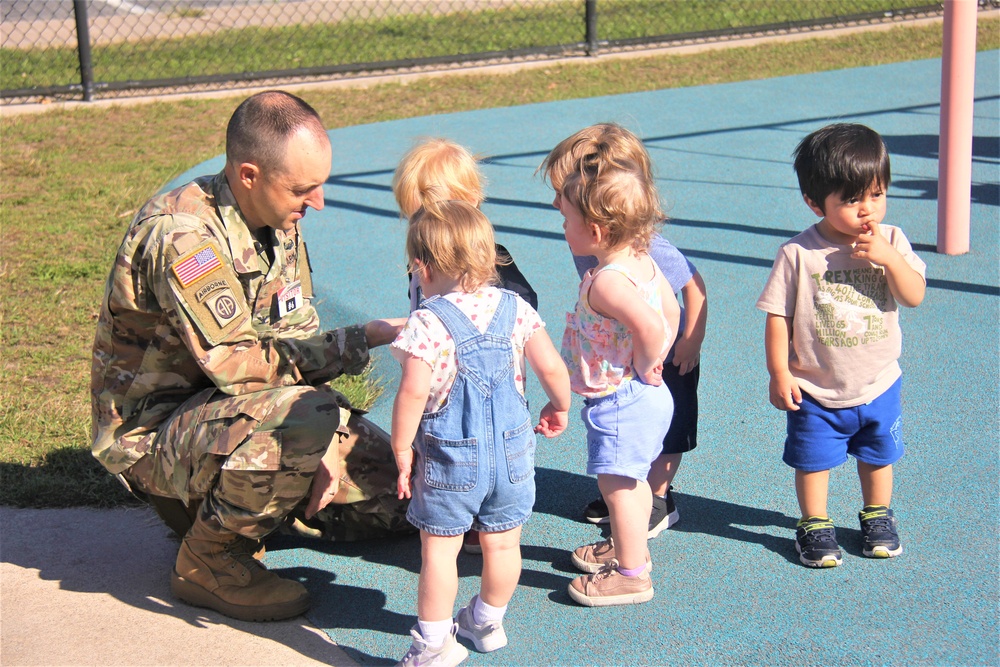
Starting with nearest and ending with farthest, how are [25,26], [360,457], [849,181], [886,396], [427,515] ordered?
[427,515] < [849,181] < [886,396] < [360,457] < [25,26]

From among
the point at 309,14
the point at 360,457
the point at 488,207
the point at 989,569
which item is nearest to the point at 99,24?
the point at 309,14

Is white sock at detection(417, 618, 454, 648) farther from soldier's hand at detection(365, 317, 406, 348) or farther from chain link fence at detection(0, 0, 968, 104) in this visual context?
chain link fence at detection(0, 0, 968, 104)

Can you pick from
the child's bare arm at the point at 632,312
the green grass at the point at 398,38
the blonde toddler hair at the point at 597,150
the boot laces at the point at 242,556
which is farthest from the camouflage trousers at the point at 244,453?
the green grass at the point at 398,38

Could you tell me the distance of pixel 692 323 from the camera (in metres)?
2.99

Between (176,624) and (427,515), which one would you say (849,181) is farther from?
(176,624)

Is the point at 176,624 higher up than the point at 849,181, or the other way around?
the point at 849,181

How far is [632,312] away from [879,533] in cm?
103

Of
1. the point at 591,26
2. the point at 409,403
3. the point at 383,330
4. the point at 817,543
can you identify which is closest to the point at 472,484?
the point at 409,403

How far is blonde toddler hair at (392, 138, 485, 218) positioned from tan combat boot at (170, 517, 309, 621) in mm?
1076

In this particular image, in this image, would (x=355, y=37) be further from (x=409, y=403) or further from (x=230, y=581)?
(x=409, y=403)

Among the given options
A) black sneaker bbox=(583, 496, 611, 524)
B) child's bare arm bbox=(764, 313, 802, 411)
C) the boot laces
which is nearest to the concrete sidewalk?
the boot laces

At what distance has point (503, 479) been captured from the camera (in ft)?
8.17

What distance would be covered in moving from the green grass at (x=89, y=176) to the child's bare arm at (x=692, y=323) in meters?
1.67

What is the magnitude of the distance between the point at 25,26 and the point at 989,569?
15348mm
